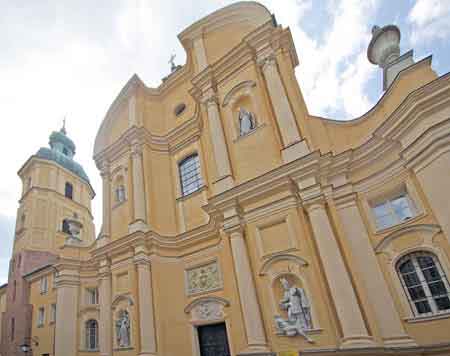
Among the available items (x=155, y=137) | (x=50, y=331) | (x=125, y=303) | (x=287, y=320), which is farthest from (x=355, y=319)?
(x=50, y=331)

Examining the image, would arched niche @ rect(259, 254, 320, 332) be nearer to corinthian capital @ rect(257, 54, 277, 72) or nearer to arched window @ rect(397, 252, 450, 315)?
arched window @ rect(397, 252, 450, 315)

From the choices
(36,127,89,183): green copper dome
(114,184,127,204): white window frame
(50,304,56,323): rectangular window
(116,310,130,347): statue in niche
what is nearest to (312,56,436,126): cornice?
(114,184,127,204): white window frame

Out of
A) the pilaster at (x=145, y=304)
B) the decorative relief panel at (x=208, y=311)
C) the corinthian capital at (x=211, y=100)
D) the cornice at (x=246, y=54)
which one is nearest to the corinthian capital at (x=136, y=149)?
the cornice at (x=246, y=54)

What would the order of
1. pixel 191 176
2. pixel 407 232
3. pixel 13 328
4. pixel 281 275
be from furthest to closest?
pixel 13 328, pixel 191 176, pixel 281 275, pixel 407 232

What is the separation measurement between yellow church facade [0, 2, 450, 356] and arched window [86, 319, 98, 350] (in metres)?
0.05

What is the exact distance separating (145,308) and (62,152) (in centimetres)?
2401

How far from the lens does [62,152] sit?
29.4 m

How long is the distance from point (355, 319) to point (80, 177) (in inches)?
1013

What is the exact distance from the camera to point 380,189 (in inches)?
310

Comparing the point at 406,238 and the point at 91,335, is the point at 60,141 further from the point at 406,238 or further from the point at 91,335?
the point at 406,238

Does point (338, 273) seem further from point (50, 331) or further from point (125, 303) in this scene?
point (50, 331)

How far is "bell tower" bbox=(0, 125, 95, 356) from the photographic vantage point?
18.9 meters

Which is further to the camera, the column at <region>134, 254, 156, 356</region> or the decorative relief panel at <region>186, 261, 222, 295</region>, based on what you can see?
the decorative relief panel at <region>186, 261, 222, 295</region>

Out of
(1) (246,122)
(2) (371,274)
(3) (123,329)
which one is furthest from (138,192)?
(2) (371,274)
